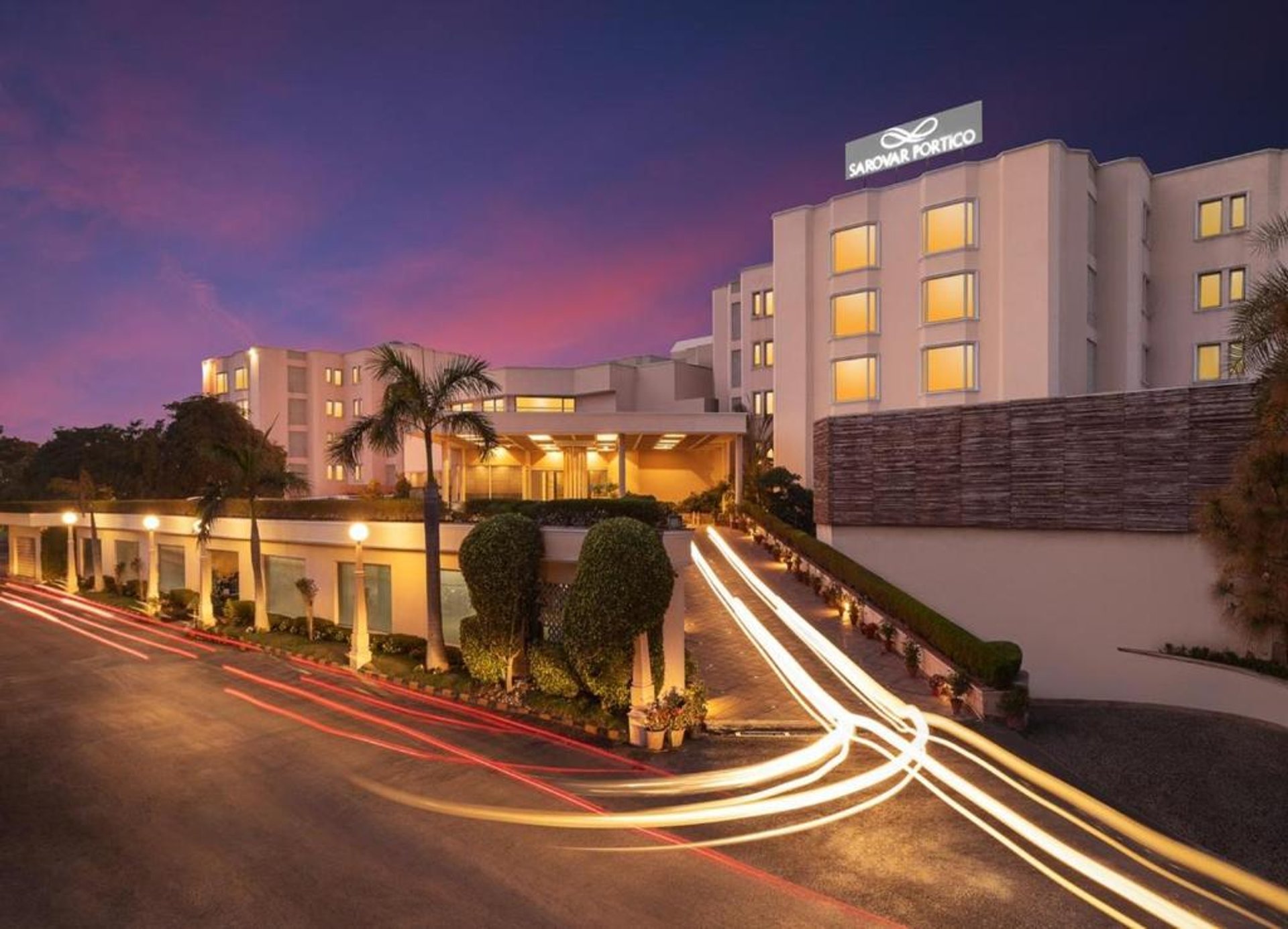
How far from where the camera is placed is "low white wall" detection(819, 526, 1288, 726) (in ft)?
59.1

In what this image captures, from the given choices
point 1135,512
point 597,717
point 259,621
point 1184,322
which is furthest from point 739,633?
point 1184,322

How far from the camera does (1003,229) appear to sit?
99.7 feet

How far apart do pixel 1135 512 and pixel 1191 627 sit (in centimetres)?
334

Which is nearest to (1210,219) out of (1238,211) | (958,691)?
(1238,211)

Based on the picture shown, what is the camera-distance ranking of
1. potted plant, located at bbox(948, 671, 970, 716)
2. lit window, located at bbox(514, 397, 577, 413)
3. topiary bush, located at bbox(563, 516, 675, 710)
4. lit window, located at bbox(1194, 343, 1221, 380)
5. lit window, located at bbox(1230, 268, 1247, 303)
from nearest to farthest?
topiary bush, located at bbox(563, 516, 675, 710)
potted plant, located at bbox(948, 671, 970, 716)
lit window, located at bbox(1230, 268, 1247, 303)
lit window, located at bbox(1194, 343, 1221, 380)
lit window, located at bbox(514, 397, 577, 413)

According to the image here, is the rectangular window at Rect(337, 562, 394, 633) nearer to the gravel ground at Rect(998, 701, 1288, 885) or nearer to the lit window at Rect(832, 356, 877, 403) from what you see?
the gravel ground at Rect(998, 701, 1288, 885)

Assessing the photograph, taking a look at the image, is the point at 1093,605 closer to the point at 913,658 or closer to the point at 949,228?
the point at 913,658

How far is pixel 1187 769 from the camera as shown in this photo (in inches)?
540

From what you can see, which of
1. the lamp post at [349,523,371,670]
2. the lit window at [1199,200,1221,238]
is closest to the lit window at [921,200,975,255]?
the lit window at [1199,200,1221,238]

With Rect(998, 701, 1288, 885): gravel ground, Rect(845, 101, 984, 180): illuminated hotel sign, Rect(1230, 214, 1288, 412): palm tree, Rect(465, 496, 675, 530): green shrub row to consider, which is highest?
Rect(845, 101, 984, 180): illuminated hotel sign

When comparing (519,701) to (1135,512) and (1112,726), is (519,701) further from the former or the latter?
(1135,512)

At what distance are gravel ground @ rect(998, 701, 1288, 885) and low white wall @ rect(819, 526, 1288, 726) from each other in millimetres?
875

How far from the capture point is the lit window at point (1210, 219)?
3164cm

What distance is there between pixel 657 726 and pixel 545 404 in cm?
3887
